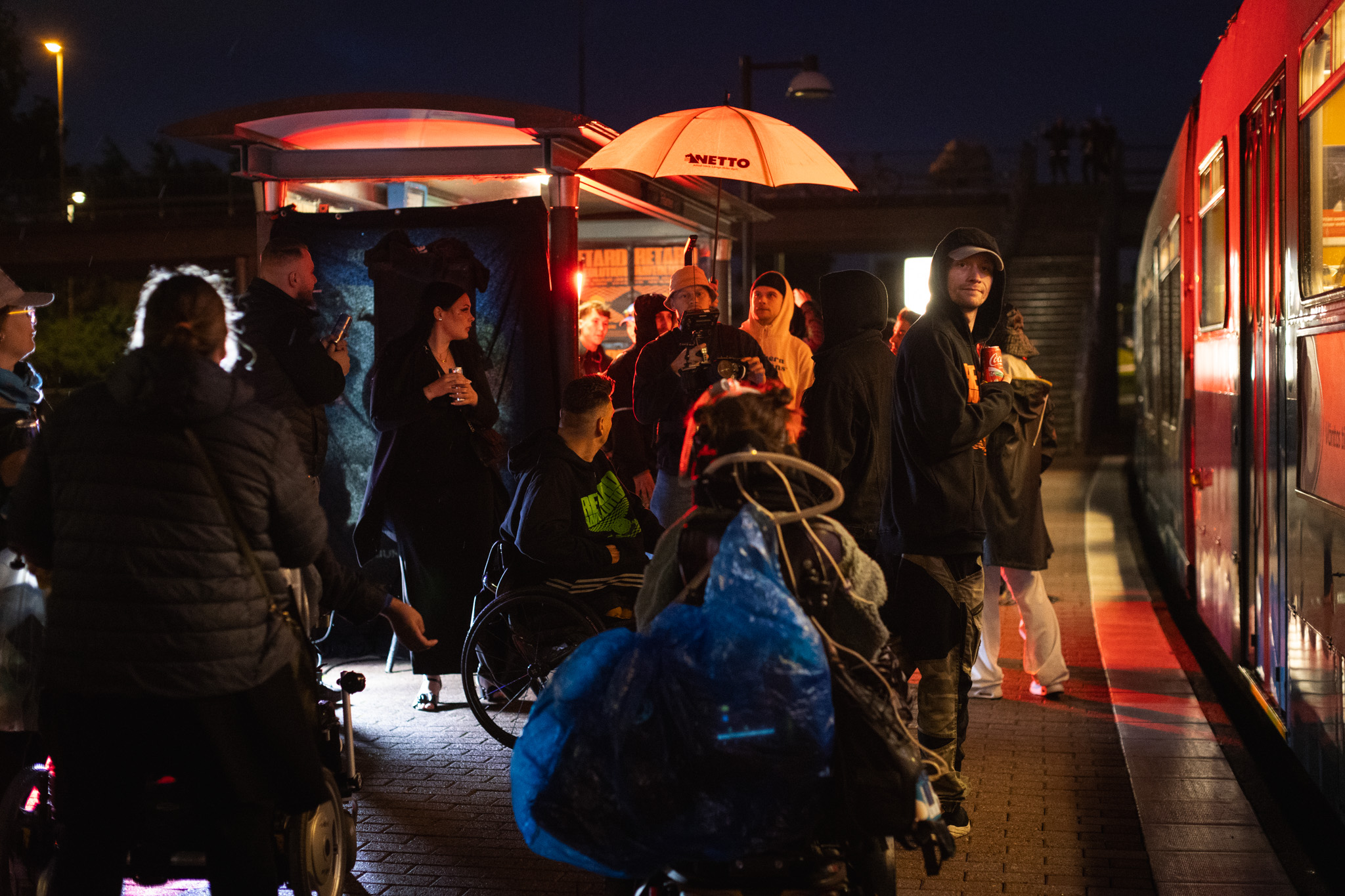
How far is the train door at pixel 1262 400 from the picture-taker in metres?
5.53

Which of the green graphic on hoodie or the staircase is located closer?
the green graphic on hoodie

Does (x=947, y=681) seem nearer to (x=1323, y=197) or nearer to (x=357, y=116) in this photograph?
(x=1323, y=197)

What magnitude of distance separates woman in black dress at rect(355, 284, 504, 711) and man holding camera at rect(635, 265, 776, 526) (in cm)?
82

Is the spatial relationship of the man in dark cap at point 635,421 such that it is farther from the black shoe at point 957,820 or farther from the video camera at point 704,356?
the black shoe at point 957,820

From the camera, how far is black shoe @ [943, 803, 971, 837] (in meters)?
4.92

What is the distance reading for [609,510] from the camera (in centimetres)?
636

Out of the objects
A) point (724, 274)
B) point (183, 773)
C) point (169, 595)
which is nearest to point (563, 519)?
point (183, 773)

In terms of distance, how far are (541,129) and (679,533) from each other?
14.7ft

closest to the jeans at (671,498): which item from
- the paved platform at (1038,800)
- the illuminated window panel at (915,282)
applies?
the paved platform at (1038,800)

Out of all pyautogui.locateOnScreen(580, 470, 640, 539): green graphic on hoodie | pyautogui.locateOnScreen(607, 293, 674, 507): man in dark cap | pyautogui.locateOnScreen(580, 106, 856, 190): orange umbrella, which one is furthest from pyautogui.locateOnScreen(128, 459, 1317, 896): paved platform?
pyautogui.locateOnScreen(580, 106, 856, 190): orange umbrella

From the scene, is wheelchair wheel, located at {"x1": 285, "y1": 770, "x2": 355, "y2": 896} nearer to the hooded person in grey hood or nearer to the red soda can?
the hooded person in grey hood

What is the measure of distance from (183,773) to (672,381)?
13.3ft

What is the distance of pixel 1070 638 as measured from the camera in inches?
350

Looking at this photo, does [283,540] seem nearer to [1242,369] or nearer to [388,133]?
[1242,369]
